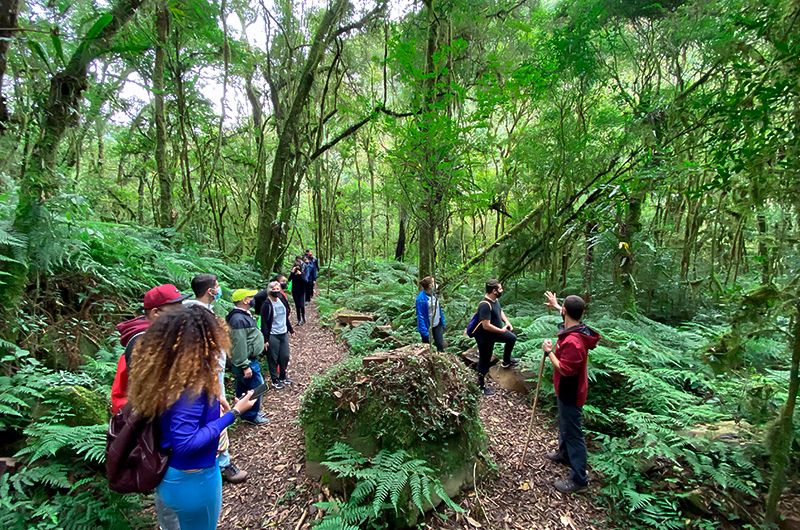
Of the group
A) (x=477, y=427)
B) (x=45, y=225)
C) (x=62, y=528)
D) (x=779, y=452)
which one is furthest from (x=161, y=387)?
(x=779, y=452)

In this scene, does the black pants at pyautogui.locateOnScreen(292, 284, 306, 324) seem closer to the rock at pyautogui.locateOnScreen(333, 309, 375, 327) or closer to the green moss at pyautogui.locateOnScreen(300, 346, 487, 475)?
the rock at pyautogui.locateOnScreen(333, 309, 375, 327)

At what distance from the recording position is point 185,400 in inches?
77.9

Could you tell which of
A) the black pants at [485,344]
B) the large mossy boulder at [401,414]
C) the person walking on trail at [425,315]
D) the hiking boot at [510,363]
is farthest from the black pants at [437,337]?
the large mossy boulder at [401,414]

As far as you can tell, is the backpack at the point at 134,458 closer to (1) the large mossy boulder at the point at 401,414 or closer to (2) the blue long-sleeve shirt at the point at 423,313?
(1) the large mossy boulder at the point at 401,414

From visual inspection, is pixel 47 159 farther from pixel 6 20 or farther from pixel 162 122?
pixel 162 122

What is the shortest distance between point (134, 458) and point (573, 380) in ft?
12.3

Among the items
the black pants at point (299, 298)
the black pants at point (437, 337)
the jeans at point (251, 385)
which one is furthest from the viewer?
the black pants at point (299, 298)

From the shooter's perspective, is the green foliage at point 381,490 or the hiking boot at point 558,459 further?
the hiking boot at point 558,459

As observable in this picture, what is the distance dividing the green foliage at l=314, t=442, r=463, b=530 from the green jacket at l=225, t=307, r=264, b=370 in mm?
1789

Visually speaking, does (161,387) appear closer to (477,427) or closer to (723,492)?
(477,427)

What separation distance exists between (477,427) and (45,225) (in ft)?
17.7

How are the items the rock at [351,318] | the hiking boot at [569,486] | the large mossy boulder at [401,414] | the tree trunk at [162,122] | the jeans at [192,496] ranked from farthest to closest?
1. the rock at [351,318]
2. the tree trunk at [162,122]
3. the hiking boot at [569,486]
4. the large mossy boulder at [401,414]
5. the jeans at [192,496]

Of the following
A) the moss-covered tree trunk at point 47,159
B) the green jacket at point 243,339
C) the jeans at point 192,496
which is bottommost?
the jeans at point 192,496

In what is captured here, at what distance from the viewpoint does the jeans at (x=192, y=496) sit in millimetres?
2021
